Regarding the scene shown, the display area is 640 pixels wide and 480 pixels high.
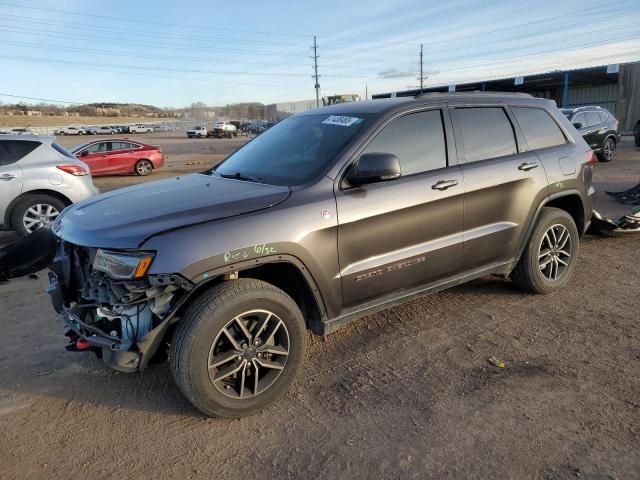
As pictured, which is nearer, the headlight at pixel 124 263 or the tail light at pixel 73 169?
the headlight at pixel 124 263

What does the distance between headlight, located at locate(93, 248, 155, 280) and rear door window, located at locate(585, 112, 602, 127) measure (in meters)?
15.6

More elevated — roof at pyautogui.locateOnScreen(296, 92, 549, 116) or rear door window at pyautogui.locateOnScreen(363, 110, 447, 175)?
roof at pyautogui.locateOnScreen(296, 92, 549, 116)

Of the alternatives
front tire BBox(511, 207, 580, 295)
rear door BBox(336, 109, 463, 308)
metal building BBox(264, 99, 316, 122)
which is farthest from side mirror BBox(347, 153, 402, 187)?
metal building BBox(264, 99, 316, 122)

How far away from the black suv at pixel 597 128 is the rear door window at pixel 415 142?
12.3m

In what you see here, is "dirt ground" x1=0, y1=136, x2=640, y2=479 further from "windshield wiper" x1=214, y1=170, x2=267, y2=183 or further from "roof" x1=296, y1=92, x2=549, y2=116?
"roof" x1=296, y1=92, x2=549, y2=116

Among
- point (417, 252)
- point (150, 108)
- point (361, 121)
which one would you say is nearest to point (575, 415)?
point (417, 252)

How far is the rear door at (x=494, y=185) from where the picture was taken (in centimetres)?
394

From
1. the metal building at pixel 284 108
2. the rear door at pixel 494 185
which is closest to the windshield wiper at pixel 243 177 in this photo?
the rear door at pixel 494 185

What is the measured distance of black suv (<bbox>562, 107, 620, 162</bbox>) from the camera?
1462cm

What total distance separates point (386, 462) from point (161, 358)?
1.46 m

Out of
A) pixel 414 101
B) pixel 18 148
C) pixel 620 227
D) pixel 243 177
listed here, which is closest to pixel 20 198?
pixel 18 148

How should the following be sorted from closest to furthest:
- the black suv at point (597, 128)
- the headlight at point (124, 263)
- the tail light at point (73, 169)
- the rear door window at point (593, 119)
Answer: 1. the headlight at point (124, 263)
2. the tail light at point (73, 169)
3. the black suv at point (597, 128)
4. the rear door window at point (593, 119)

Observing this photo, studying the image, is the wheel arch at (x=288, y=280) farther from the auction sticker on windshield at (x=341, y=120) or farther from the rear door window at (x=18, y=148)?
the rear door window at (x=18, y=148)

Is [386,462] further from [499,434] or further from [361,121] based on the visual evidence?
[361,121]
